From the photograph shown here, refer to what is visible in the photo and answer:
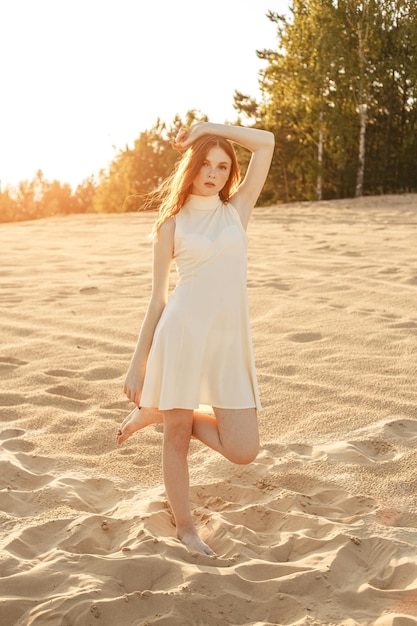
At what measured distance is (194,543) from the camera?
9.75ft

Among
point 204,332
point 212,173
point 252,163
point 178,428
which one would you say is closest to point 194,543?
point 178,428

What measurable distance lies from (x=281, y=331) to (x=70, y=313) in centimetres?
200

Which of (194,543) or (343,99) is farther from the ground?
(343,99)

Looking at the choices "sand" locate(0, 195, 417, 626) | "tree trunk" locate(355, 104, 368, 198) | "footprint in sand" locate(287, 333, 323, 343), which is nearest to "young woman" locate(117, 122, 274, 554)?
"sand" locate(0, 195, 417, 626)

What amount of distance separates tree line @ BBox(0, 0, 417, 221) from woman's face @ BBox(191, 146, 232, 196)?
1985 cm

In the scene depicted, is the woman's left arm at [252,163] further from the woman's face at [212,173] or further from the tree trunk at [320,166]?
the tree trunk at [320,166]

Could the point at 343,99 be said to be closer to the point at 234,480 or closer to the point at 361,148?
the point at 361,148

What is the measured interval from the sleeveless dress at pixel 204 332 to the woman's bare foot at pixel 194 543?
522 mm

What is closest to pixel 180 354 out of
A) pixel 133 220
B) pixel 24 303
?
pixel 24 303

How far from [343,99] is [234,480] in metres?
20.5

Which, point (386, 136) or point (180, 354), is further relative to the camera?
point (386, 136)

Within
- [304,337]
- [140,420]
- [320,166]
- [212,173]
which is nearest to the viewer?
[212,173]

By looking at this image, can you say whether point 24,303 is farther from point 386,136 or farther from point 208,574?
point 386,136

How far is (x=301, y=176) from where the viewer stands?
24.8 metres
